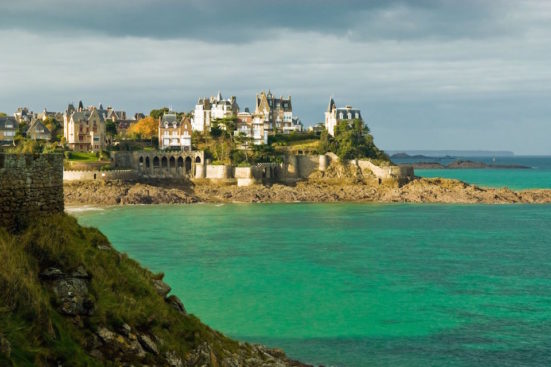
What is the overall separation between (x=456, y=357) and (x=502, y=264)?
18.1 m

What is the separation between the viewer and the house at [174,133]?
89812 millimetres

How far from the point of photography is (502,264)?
3734cm

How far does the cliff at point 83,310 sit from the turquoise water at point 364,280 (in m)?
7.63

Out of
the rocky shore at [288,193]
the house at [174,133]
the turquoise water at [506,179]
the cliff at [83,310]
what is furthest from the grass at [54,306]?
the turquoise water at [506,179]

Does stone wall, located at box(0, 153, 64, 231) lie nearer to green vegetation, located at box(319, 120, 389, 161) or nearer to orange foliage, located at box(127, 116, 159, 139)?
green vegetation, located at box(319, 120, 389, 161)

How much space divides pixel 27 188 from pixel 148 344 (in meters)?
4.00

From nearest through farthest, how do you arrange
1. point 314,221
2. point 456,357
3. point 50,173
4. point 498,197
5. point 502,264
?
point 50,173 → point 456,357 → point 502,264 → point 314,221 → point 498,197

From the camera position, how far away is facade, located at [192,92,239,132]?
318ft

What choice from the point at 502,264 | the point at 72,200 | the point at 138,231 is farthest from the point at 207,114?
the point at 502,264

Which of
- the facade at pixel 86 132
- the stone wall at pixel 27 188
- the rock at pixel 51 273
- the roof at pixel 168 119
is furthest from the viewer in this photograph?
the roof at pixel 168 119

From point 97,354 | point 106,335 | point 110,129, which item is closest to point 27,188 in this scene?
point 106,335

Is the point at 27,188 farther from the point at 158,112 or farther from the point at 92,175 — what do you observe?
the point at 158,112

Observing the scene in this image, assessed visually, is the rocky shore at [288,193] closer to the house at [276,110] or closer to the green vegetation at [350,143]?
the green vegetation at [350,143]

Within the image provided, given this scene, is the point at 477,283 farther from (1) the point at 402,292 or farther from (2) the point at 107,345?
(2) the point at 107,345
